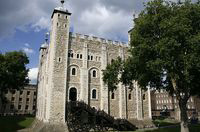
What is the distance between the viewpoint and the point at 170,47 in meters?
15.8

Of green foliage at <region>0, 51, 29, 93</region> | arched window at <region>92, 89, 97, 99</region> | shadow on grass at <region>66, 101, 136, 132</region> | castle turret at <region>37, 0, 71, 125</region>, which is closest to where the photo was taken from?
castle turret at <region>37, 0, 71, 125</region>

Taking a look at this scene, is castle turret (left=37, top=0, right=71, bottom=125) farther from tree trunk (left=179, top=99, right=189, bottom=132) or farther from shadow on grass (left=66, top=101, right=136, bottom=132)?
tree trunk (left=179, top=99, right=189, bottom=132)

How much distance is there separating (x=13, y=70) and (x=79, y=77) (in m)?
17.1

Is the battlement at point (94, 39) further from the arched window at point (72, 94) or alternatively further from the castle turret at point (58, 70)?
the arched window at point (72, 94)

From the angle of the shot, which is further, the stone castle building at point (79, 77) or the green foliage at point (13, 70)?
the green foliage at point (13, 70)

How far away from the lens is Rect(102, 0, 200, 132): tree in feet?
52.2

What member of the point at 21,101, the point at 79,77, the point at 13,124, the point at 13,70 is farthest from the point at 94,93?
the point at 21,101

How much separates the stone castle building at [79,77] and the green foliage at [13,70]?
10638 millimetres

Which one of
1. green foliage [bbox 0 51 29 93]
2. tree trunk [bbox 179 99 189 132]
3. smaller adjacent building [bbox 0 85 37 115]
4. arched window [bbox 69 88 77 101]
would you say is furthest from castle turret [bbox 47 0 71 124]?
smaller adjacent building [bbox 0 85 37 115]

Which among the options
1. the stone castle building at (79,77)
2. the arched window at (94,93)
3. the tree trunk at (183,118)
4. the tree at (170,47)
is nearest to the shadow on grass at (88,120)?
the stone castle building at (79,77)

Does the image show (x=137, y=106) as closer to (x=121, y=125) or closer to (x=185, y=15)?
(x=121, y=125)

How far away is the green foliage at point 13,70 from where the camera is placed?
36.2m

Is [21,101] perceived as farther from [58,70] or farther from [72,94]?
[58,70]

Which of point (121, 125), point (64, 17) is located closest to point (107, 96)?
point (121, 125)
